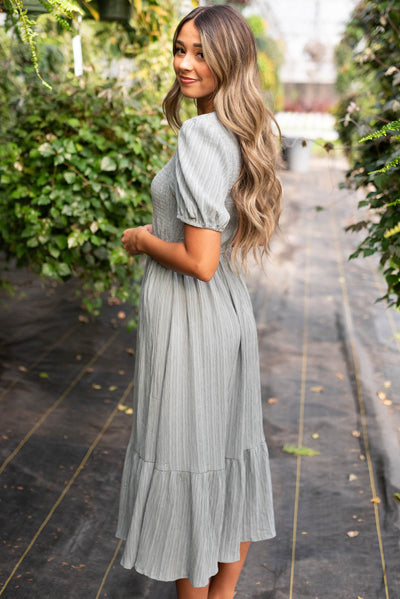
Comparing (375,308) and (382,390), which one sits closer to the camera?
(382,390)

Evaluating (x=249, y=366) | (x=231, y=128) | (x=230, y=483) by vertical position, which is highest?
(x=231, y=128)

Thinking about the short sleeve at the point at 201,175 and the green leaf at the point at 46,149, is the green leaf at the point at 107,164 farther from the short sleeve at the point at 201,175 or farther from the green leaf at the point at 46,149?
the short sleeve at the point at 201,175

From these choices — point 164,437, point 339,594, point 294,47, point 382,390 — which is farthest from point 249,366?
point 294,47

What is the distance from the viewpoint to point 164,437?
59.0 inches

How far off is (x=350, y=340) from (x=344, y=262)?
6.61ft

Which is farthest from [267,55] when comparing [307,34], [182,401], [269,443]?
[182,401]

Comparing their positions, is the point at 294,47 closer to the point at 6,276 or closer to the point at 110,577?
the point at 6,276

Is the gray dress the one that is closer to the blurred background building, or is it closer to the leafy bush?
the leafy bush

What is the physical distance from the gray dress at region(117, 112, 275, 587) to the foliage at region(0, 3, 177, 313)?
1174 millimetres

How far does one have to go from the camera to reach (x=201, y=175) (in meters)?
1.36

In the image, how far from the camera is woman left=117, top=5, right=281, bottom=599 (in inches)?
54.1

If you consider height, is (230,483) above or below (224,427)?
below

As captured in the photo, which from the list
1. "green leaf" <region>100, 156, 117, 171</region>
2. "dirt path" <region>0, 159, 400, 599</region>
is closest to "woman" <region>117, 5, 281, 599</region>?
"dirt path" <region>0, 159, 400, 599</region>

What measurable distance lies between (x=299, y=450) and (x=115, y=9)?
2.30m
